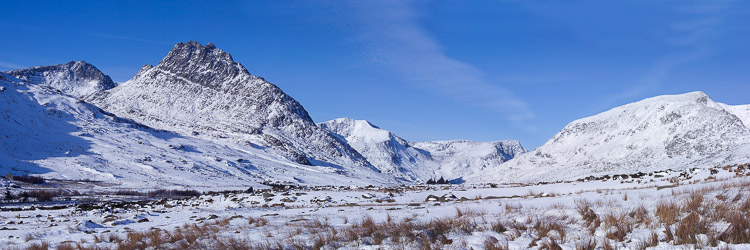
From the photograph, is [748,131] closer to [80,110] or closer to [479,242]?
[479,242]

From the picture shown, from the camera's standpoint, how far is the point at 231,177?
127062mm

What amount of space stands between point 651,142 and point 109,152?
167339 millimetres

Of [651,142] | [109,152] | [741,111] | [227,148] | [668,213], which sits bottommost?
[668,213]

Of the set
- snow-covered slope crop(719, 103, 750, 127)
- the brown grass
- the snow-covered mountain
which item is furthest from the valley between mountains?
snow-covered slope crop(719, 103, 750, 127)

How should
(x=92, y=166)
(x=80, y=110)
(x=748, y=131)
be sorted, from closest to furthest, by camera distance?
(x=92, y=166), (x=748, y=131), (x=80, y=110)

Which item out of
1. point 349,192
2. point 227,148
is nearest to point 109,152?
point 227,148

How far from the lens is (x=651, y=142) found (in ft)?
476

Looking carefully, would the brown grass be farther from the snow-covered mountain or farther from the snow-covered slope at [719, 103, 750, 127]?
the snow-covered slope at [719, 103, 750, 127]

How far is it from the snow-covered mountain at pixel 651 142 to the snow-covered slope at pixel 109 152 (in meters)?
82.3

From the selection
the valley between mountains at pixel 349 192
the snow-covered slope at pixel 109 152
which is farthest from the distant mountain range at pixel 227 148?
the valley between mountains at pixel 349 192

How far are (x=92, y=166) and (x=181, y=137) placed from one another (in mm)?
77710

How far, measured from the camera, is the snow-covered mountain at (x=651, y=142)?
395ft

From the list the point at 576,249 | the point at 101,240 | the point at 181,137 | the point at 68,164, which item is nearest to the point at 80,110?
the point at 181,137

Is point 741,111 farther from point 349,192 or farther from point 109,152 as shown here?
point 109,152
